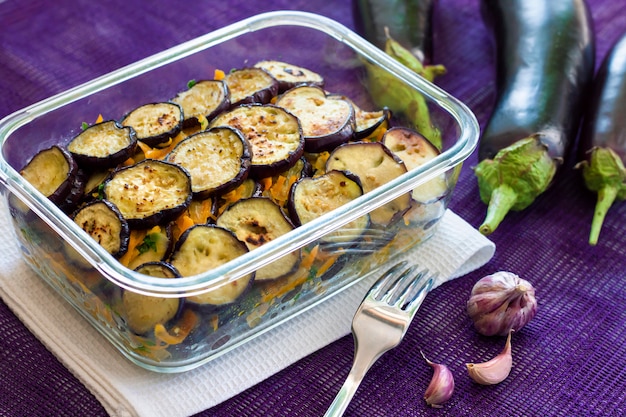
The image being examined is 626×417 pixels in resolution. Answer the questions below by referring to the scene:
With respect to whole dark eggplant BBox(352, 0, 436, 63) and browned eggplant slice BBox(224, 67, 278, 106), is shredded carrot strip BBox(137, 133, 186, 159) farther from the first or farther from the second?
whole dark eggplant BBox(352, 0, 436, 63)

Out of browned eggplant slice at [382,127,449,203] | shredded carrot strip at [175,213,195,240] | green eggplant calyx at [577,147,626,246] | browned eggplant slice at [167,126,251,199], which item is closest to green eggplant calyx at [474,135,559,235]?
green eggplant calyx at [577,147,626,246]

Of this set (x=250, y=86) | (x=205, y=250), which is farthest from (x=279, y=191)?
Result: (x=250, y=86)

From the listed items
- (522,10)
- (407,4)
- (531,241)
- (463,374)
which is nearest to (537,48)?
(522,10)

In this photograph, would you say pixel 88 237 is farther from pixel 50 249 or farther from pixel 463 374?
pixel 463 374

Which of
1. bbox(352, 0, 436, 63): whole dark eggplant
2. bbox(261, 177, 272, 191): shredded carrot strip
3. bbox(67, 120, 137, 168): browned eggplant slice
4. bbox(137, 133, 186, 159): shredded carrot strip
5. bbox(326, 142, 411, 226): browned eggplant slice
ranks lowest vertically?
bbox(352, 0, 436, 63): whole dark eggplant

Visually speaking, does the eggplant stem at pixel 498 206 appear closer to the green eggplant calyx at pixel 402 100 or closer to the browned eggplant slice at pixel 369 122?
the green eggplant calyx at pixel 402 100

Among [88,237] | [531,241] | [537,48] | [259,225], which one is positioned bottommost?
[531,241]
